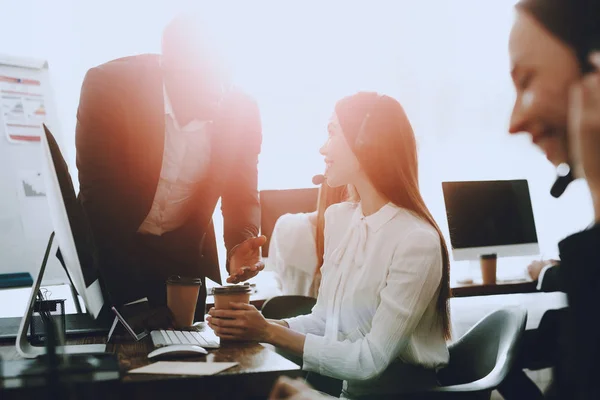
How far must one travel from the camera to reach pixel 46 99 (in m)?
3.23

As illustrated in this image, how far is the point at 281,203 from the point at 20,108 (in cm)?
153

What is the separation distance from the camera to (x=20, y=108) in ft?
10.3

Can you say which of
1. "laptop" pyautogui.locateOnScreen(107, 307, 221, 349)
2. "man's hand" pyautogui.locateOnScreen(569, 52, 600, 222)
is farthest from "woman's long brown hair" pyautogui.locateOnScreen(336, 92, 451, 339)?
"man's hand" pyautogui.locateOnScreen(569, 52, 600, 222)

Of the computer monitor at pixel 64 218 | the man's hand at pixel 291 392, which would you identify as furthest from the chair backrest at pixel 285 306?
the man's hand at pixel 291 392

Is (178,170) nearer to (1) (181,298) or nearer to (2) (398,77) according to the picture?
(1) (181,298)

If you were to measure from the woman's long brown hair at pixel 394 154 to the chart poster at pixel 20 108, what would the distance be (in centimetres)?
218

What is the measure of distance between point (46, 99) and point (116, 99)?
1.50m

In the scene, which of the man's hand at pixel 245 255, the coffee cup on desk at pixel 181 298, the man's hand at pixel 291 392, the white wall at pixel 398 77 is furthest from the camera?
the white wall at pixel 398 77

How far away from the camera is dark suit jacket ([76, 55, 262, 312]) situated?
1.82 metres

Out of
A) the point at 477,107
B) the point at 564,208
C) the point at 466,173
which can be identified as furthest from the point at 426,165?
the point at 564,208

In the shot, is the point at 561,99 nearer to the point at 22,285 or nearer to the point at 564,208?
the point at 22,285

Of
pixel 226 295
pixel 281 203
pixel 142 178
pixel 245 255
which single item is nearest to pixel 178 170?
pixel 142 178

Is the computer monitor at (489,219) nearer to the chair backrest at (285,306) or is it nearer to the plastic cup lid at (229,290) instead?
the chair backrest at (285,306)

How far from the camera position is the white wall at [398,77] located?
3.76 m
